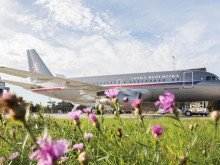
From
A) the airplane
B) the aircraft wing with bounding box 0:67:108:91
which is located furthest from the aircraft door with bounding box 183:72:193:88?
the aircraft wing with bounding box 0:67:108:91

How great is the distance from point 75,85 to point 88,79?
11.0 ft

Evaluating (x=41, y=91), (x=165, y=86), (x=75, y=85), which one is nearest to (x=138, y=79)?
(x=165, y=86)

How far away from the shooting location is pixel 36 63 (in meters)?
19.8

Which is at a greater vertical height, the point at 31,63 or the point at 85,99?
the point at 31,63

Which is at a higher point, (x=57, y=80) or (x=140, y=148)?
(x=57, y=80)

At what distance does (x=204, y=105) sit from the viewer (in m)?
25.8

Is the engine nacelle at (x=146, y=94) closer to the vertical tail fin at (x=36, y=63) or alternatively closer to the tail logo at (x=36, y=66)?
the vertical tail fin at (x=36, y=63)

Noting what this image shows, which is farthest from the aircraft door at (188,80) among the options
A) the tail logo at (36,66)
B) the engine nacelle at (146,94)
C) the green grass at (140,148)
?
the tail logo at (36,66)

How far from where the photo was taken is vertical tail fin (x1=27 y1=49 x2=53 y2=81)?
1926 cm

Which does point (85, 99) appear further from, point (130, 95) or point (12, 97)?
point (12, 97)

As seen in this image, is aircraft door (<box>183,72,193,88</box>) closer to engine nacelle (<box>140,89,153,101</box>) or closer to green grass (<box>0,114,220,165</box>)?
engine nacelle (<box>140,89,153,101</box>)

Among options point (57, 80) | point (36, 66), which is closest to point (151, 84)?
point (57, 80)

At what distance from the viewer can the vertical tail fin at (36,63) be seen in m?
19.3

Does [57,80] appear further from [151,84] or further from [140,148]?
[140,148]
